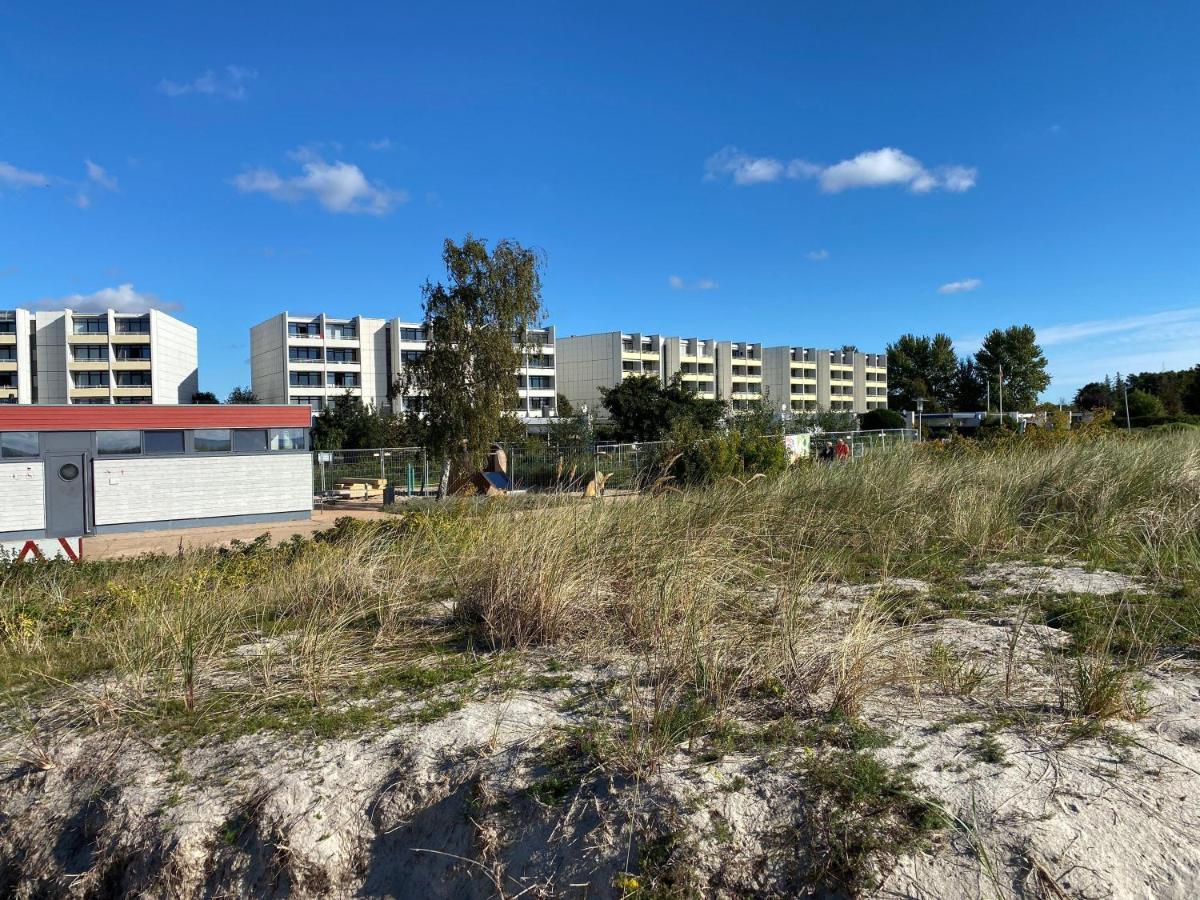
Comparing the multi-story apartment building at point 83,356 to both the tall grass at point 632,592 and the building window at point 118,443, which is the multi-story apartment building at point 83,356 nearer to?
the building window at point 118,443

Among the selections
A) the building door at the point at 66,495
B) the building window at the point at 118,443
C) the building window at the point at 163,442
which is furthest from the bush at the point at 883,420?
the building door at the point at 66,495

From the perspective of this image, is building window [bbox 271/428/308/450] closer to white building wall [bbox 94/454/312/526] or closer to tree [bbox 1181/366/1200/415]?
white building wall [bbox 94/454/312/526]

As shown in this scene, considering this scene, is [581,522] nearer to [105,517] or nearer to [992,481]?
[992,481]

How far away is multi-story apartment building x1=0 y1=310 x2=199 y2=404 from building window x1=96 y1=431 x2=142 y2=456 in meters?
74.4

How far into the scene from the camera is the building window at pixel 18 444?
1878 cm

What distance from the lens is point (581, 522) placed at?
18.9 ft

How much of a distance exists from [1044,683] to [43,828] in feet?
14.2

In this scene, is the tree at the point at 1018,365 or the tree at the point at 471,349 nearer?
the tree at the point at 471,349

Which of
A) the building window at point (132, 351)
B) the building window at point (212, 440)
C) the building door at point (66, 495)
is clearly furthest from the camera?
the building window at point (132, 351)

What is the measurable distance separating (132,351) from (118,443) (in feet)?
256

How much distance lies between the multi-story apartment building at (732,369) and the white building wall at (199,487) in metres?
69.1

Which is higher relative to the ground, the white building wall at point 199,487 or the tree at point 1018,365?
the tree at point 1018,365

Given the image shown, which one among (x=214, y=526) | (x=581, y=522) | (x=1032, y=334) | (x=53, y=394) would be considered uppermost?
(x=1032, y=334)

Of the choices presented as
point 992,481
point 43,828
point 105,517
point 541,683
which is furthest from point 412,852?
point 105,517
